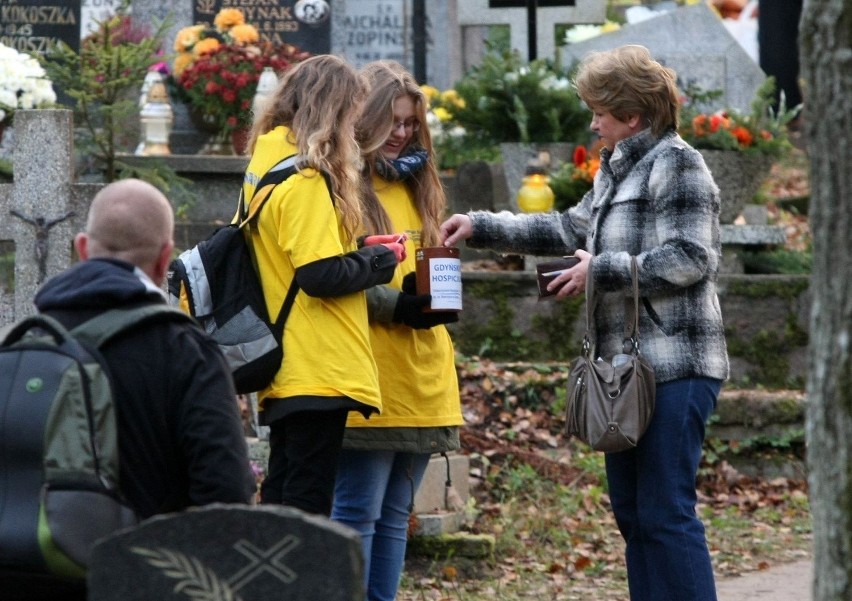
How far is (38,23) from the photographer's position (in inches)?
469

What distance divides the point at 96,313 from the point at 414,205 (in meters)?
1.77

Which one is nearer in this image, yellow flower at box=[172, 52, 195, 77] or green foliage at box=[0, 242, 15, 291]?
green foliage at box=[0, 242, 15, 291]

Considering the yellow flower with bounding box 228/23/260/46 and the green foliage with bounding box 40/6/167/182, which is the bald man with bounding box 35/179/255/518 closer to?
the green foliage with bounding box 40/6/167/182

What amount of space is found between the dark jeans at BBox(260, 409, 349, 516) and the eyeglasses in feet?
2.88

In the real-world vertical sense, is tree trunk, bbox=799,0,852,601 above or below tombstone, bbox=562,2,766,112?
below

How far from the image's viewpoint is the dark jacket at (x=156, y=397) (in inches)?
113

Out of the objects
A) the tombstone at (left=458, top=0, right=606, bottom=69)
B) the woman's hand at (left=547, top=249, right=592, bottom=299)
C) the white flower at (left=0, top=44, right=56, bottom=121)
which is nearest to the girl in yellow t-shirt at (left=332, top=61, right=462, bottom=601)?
the woman's hand at (left=547, top=249, right=592, bottom=299)

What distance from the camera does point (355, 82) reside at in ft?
13.6

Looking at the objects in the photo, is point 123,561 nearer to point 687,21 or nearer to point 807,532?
point 807,532

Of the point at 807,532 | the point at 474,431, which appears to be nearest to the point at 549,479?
the point at 474,431

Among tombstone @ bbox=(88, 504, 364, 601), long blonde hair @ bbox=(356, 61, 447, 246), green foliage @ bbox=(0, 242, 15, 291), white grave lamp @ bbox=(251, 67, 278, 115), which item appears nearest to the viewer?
tombstone @ bbox=(88, 504, 364, 601)

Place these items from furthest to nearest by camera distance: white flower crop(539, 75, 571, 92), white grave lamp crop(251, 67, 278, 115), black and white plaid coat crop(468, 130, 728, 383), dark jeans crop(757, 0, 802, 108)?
dark jeans crop(757, 0, 802, 108) < white flower crop(539, 75, 571, 92) < white grave lamp crop(251, 67, 278, 115) < black and white plaid coat crop(468, 130, 728, 383)

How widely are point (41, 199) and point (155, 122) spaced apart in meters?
4.53

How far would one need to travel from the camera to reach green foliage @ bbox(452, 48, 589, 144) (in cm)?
978
